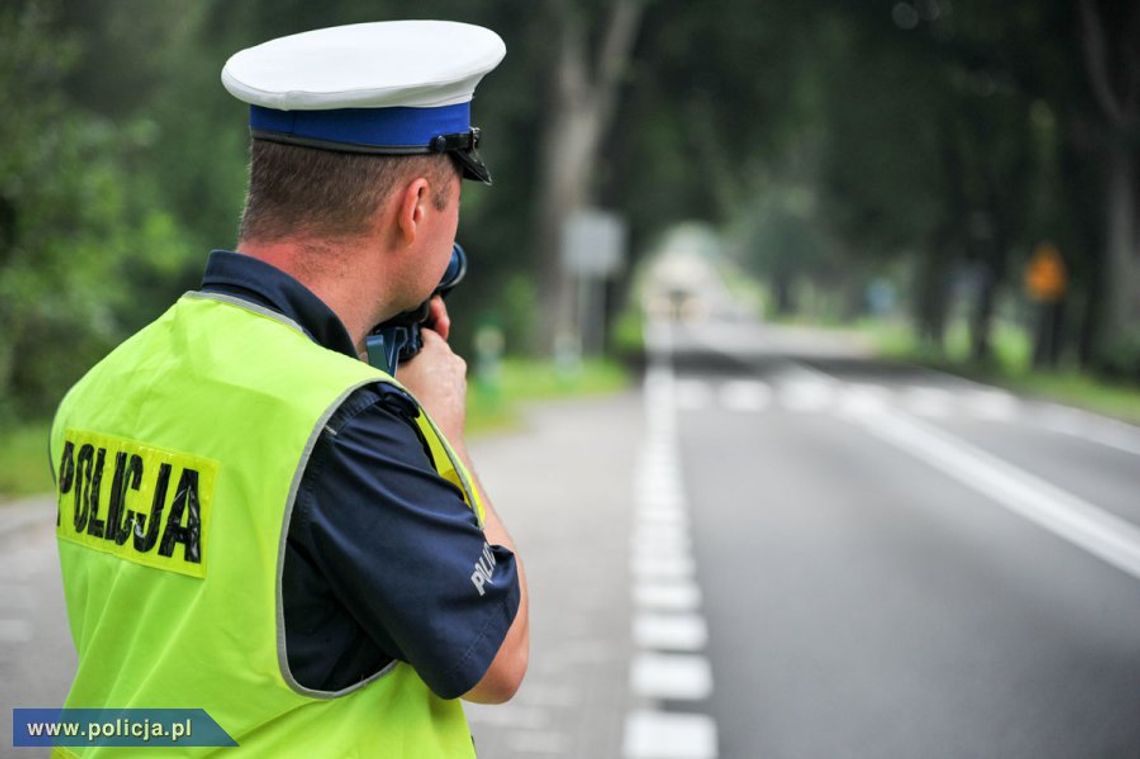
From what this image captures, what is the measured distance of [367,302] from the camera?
182cm

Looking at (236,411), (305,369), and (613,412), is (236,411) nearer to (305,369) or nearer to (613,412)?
(305,369)

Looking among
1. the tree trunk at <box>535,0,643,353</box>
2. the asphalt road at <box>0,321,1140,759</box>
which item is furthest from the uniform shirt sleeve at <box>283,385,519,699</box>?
the tree trunk at <box>535,0,643,353</box>

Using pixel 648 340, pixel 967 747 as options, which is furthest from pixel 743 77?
pixel 967 747

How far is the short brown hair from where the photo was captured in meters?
1.74

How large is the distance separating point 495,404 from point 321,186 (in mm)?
16807

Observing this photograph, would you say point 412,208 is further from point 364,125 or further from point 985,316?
point 985,316

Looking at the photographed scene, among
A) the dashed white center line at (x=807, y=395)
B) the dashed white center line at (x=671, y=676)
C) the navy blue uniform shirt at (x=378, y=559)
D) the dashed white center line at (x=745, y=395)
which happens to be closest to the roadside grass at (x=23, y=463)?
the dashed white center line at (x=671, y=676)

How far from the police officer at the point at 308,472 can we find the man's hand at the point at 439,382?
93mm

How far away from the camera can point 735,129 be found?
3528 centimetres

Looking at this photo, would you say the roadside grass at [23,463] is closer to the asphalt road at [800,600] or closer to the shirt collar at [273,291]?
the asphalt road at [800,600]

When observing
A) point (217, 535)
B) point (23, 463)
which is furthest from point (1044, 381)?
point (217, 535)

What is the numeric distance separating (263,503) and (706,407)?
2092 cm

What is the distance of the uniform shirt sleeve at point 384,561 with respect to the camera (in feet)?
5.23

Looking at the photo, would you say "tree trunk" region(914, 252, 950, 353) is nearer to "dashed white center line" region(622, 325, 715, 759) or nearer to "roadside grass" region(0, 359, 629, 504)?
"roadside grass" region(0, 359, 629, 504)
